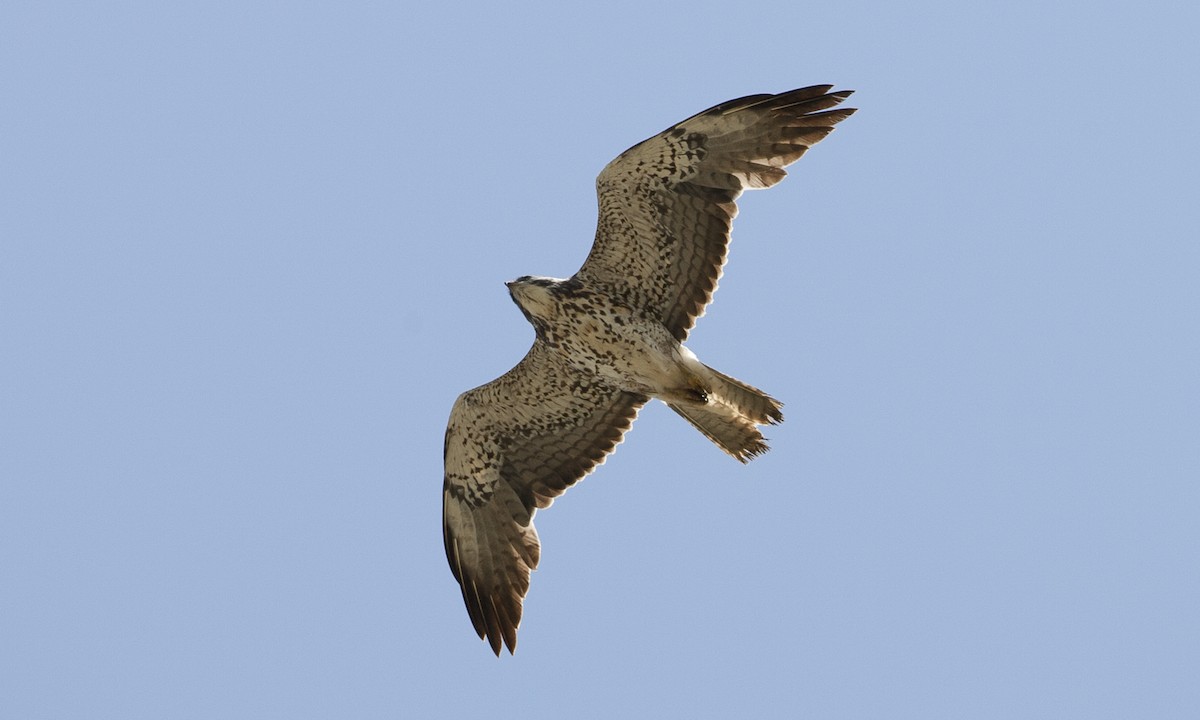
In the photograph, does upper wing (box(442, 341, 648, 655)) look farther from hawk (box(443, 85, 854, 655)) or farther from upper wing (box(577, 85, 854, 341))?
upper wing (box(577, 85, 854, 341))

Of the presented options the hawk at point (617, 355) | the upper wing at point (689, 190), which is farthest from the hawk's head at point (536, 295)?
the upper wing at point (689, 190)

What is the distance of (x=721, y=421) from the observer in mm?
11875

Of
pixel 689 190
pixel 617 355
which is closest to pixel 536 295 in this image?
pixel 617 355

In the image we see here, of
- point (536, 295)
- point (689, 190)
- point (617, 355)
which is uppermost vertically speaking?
point (689, 190)

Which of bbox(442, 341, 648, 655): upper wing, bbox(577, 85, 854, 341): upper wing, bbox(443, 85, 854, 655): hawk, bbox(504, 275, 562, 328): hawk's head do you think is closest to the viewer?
bbox(577, 85, 854, 341): upper wing

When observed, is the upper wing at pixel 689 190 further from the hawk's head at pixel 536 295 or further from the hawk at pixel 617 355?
the hawk's head at pixel 536 295

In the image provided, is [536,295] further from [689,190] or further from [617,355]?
[689,190]

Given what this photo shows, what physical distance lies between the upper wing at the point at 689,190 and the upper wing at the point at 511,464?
1.04m

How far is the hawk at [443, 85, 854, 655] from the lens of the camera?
11.7 m

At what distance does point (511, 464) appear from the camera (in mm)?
12961

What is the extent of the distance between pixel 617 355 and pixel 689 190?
1430mm

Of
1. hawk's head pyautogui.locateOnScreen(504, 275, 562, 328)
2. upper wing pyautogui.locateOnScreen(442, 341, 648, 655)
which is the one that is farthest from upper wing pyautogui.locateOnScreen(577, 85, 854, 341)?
upper wing pyautogui.locateOnScreen(442, 341, 648, 655)

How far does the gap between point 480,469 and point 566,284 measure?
1947mm

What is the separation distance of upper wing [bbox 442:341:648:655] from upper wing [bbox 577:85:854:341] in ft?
3.41
